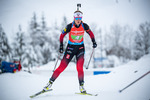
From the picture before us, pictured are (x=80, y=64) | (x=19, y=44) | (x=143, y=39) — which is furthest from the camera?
(x=143, y=39)

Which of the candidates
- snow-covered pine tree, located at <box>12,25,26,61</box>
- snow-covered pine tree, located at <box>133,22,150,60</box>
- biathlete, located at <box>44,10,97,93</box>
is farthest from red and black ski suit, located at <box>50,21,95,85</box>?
snow-covered pine tree, located at <box>133,22,150,60</box>

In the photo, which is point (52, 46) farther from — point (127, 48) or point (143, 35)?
point (127, 48)

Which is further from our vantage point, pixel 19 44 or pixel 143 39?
pixel 143 39

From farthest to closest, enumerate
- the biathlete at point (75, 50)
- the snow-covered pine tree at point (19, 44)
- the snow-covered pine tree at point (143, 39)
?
the snow-covered pine tree at point (143, 39) < the snow-covered pine tree at point (19, 44) < the biathlete at point (75, 50)

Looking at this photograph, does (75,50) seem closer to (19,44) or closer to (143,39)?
(19,44)

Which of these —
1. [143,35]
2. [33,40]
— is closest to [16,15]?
[33,40]

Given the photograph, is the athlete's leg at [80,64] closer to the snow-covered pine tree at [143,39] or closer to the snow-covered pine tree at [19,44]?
the snow-covered pine tree at [19,44]

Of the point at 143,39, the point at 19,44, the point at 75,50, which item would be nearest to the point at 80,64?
the point at 75,50

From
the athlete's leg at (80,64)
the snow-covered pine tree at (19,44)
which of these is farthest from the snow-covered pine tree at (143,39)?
the athlete's leg at (80,64)

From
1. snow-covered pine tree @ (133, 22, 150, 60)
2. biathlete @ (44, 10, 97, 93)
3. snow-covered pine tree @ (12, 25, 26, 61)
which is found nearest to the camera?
biathlete @ (44, 10, 97, 93)

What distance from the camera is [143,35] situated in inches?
935

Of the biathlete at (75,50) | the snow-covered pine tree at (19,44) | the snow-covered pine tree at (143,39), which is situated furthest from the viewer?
the snow-covered pine tree at (143,39)

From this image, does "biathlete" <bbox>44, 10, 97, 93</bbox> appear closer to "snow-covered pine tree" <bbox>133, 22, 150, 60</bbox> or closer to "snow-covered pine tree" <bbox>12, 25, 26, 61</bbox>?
"snow-covered pine tree" <bbox>12, 25, 26, 61</bbox>

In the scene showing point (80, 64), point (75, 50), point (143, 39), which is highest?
point (143, 39)
